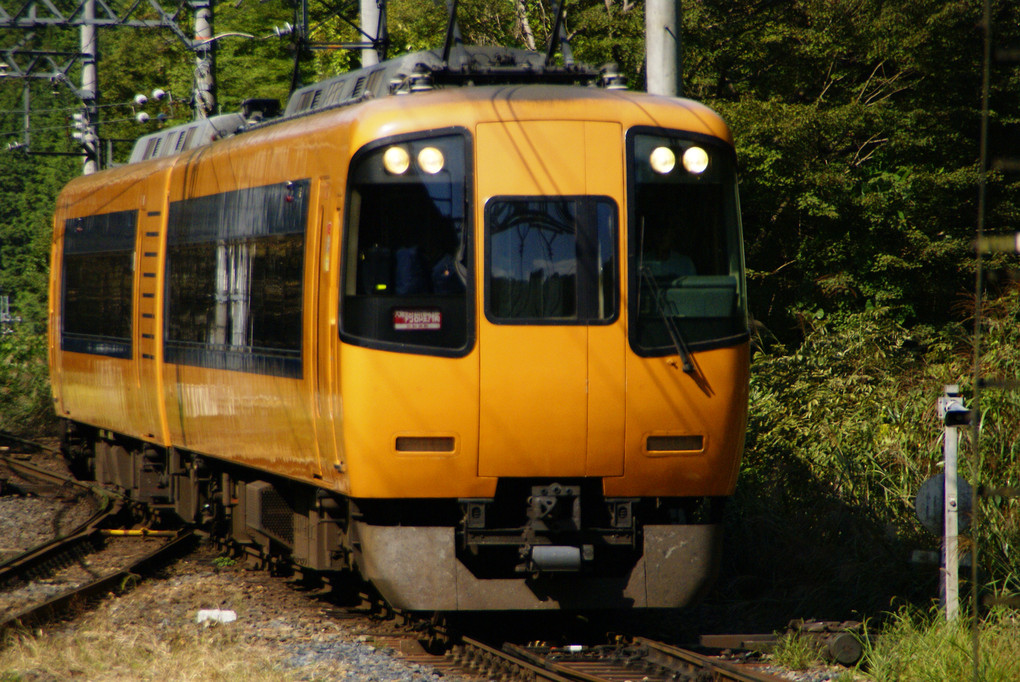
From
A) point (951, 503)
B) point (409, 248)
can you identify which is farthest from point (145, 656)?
point (951, 503)

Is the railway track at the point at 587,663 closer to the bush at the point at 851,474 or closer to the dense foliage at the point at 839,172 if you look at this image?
the bush at the point at 851,474

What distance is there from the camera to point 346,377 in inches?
262

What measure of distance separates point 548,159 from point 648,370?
1198mm

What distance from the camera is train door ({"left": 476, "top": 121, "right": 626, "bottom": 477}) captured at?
6555 millimetres

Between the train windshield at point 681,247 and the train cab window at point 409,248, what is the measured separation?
894 mm

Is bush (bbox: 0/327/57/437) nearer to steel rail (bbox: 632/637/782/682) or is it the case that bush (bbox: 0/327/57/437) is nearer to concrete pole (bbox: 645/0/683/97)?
concrete pole (bbox: 645/0/683/97)

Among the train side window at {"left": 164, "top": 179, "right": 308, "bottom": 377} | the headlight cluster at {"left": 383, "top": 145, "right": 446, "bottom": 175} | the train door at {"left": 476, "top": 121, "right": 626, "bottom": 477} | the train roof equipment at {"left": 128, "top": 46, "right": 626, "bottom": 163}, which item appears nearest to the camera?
the train door at {"left": 476, "top": 121, "right": 626, "bottom": 477}

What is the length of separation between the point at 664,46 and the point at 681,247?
2546 mm

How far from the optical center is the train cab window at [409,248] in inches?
260

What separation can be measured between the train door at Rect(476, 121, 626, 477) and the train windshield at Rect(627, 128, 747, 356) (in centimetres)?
15

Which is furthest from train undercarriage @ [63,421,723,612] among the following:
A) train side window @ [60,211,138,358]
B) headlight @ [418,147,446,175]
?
train side window @ [60,211,138,358]

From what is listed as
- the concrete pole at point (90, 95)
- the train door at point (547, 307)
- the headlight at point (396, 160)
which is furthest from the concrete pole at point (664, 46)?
the concrete pole at point (90, 95)

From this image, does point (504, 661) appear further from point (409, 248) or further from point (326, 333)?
point (409, 248)

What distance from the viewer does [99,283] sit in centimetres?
1202
